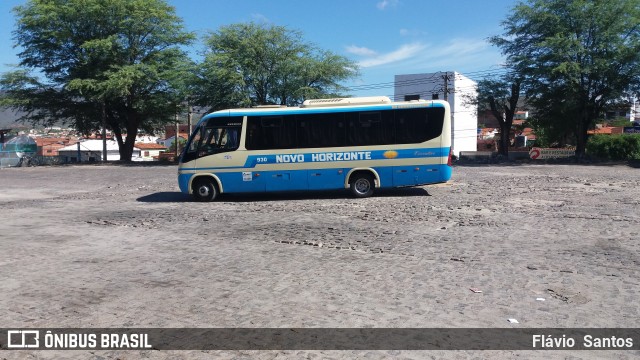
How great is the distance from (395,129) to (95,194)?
1127 centimetres

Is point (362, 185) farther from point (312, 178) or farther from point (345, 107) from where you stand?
point (345, 107)

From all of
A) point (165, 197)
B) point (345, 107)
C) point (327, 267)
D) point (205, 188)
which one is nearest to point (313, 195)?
point (345, 107)

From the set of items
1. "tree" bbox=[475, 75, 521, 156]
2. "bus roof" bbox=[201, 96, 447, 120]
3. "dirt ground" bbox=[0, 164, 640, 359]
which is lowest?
"dirt ground" bbox=[0, 164, 640, 359]

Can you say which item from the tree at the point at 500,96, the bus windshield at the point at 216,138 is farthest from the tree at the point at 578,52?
the bus windshield at the point at 216,138

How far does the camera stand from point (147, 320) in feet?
17.0

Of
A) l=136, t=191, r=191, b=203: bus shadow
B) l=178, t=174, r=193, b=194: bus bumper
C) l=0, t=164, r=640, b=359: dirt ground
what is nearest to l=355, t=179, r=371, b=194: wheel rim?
l=0, t=164, r=640, b=359: dirt ground

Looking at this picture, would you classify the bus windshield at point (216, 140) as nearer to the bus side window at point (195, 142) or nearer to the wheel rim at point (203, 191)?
the bus side window at point (195, 142)

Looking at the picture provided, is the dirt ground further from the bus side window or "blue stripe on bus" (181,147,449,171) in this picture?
the bus side window

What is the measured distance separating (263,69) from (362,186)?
982 inches

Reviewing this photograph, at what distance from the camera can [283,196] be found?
1675 cm

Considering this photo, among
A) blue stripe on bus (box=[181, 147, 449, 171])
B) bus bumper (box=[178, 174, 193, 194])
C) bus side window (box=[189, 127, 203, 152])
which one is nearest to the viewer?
blue stripe on bus (box=[181, 147, 449, 171])

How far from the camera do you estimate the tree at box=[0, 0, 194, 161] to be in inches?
1433

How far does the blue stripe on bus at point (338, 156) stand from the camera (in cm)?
1512

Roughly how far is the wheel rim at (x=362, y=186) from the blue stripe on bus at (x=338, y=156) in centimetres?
72
